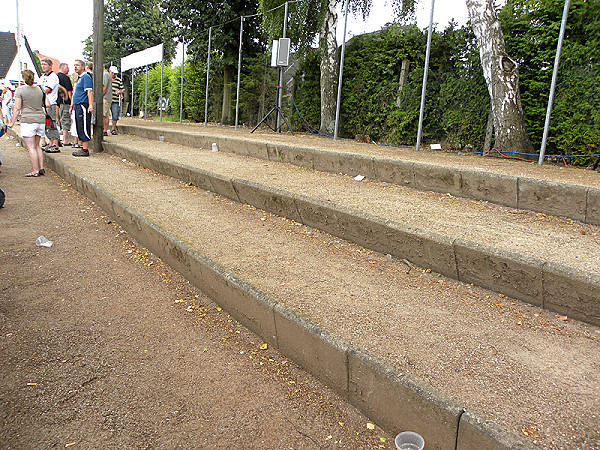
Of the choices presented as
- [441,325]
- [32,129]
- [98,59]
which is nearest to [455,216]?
[441,325]

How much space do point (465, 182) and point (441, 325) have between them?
2.68 m

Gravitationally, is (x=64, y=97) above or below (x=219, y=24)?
below

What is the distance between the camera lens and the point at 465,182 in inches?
201

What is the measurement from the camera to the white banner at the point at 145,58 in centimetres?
1870

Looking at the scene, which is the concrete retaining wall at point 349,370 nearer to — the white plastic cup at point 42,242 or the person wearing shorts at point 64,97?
the white plastic cup at point 42,242

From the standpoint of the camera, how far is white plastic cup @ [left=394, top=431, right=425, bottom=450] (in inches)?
85.7

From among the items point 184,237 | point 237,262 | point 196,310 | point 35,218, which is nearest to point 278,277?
point 237,262

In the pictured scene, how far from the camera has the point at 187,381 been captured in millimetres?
2840

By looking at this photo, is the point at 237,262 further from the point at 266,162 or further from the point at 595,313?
the point at 266,162

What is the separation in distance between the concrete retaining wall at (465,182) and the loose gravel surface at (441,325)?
0.58 ft

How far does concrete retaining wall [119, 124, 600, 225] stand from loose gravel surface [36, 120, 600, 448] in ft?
0.58

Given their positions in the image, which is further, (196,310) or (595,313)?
(196,310)

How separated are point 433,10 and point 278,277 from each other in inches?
275

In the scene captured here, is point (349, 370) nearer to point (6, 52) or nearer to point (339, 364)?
point (339, 364)
